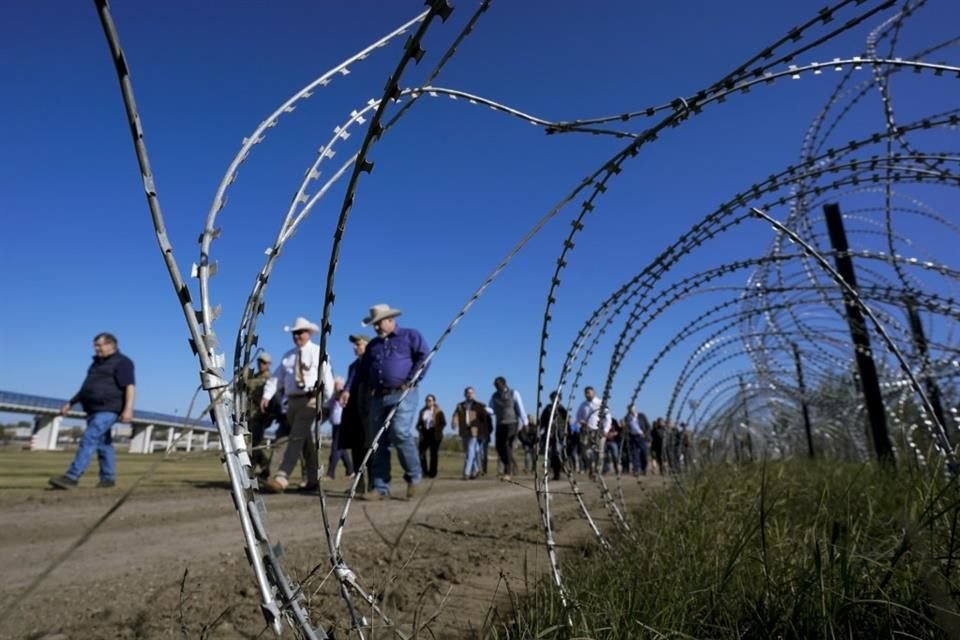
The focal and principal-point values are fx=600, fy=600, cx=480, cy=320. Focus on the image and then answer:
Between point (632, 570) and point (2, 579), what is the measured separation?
120 inches

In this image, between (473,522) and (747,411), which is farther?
(747,411)

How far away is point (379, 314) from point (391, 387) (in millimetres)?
987

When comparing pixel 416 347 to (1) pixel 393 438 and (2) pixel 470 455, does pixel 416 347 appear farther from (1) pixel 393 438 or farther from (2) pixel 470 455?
(2) pixel 470 455

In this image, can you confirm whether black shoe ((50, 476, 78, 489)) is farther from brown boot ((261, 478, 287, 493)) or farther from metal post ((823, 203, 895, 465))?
metal post ((823, 203, 895, 465))

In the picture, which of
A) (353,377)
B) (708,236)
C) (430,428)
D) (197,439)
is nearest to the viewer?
(708,236)

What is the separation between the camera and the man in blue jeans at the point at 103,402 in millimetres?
6805

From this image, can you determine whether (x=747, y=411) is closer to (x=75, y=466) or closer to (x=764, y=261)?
(x=764, y=261)

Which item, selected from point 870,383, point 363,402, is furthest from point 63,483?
point 870,383

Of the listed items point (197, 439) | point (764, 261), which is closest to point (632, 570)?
point (764, 261)

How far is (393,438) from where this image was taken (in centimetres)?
633

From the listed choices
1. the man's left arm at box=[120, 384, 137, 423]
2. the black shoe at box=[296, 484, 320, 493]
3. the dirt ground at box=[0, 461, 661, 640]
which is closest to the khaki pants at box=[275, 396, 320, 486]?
the black shoe at box=[296, 484, 320, 493]

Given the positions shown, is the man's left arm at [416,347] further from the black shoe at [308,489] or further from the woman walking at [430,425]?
the woman walking at [430,425]

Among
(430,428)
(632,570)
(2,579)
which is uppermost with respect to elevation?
(430,428)

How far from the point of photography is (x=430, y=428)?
12602 millimetres
